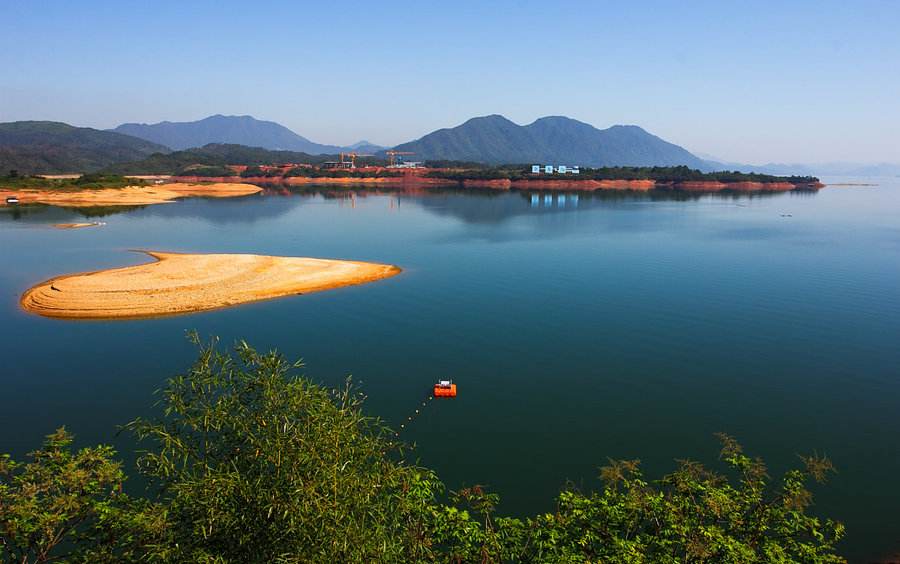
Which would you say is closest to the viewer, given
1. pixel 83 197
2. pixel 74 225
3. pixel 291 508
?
pixel 291 508

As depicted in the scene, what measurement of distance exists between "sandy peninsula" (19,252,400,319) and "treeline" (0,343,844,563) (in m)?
38.0

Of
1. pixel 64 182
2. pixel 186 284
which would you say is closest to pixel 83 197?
pixel 64 182

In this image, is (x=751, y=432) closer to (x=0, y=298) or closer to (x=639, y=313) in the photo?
(x=639, y=313)

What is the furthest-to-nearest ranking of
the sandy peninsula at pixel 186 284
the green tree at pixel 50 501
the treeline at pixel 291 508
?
the sandy peninsula at pixel 186 284
the green tree at pixel 50 501
the treeline at pixel 291 508

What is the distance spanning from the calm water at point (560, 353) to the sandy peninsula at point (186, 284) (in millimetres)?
2625

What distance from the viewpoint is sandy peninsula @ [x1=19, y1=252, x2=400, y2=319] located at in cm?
5103

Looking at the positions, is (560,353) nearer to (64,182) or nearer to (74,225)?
(74,225)

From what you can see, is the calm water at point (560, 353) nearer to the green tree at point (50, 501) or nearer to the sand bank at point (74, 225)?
the sand bank at point (74, 225)

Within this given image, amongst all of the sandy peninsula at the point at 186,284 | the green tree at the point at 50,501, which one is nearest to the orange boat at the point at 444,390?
the green tree at the point at 50,501

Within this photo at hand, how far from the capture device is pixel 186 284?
191 feet

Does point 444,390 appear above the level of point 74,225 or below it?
below

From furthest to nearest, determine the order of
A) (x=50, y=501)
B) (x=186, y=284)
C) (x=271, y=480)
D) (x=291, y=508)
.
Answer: (x=186, y=284), (x=50, y=501), (x=271, y=480), (x=291, y=508)

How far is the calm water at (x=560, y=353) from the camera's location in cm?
2773

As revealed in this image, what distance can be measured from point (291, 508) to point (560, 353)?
31.8 meters
